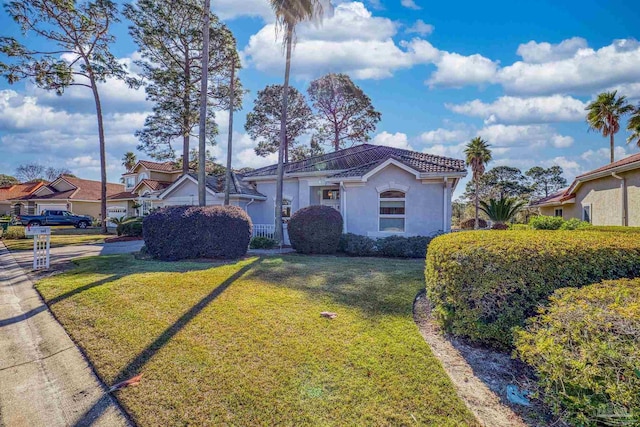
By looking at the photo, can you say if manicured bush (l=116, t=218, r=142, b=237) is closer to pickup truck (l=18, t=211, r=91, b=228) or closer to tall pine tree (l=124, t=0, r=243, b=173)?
tall pine tree (l=124, t=0, r=243, b=173)

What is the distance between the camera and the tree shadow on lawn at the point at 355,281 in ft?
18.5

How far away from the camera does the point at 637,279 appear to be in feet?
11.7

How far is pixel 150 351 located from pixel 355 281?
4.51 meters

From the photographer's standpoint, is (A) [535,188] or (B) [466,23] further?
(A) [535,188]

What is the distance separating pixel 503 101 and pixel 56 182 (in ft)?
158

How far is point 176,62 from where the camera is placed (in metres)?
22.4

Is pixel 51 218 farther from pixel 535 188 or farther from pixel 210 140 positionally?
pixel 535 188

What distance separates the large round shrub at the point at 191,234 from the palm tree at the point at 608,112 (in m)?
32.2

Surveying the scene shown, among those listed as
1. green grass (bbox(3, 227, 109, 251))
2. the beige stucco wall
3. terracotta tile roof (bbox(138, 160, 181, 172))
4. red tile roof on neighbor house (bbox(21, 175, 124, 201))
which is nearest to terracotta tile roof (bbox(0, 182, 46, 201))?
red tile roof on neighbor house (bbox(21, 175, 124, 201))

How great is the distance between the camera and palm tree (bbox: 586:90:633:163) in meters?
25.2

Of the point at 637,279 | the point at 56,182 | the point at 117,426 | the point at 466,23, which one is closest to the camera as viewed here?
the point at 117,426

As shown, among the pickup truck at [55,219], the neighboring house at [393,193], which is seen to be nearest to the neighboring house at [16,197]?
the pickup truck at [55,219]

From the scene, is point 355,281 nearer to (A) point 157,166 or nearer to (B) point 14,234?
(B) point 14,234

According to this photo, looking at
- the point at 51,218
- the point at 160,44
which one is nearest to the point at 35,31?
the point at 160,44
